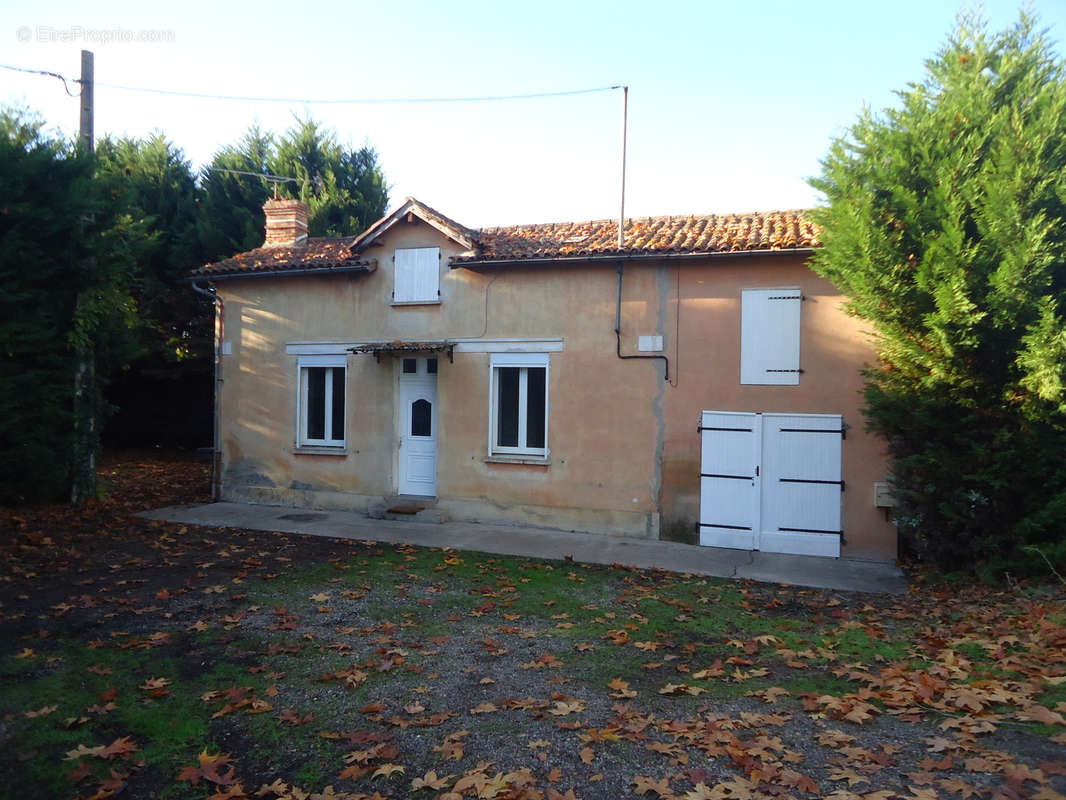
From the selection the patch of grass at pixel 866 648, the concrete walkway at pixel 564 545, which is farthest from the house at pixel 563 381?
the patch of grass at pixel 866 648

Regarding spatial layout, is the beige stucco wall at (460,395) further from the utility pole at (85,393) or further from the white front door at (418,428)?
the utility pole at (85,393)

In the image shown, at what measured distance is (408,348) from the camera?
12.2m

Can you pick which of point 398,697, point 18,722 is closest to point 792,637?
point 398,697

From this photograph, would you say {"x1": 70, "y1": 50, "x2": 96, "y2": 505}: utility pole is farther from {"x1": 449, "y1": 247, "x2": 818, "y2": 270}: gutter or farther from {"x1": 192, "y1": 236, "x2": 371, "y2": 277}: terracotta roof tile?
{"x1": 449, "y1": 247, "x2": 818, "y2": 270}: gutter

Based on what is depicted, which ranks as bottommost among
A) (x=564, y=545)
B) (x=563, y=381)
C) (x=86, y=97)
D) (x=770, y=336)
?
(x=564, y=545)

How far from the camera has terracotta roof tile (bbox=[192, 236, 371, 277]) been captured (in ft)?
42.7

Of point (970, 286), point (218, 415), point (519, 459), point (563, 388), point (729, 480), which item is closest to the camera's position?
point (970, 286)

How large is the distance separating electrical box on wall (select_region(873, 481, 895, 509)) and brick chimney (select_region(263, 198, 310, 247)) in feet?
38.6

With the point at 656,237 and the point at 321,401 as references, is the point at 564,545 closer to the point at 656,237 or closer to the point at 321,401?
the point at 656,237

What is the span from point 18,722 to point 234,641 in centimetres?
174

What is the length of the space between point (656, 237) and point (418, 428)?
5.02 metres

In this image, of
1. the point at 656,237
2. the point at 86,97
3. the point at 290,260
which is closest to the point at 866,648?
the point at 656,237

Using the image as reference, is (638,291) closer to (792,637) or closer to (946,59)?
(946,59)

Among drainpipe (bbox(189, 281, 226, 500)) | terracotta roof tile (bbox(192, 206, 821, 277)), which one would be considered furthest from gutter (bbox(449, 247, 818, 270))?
drainpipe (bbox(189, 281, 226, 500))
